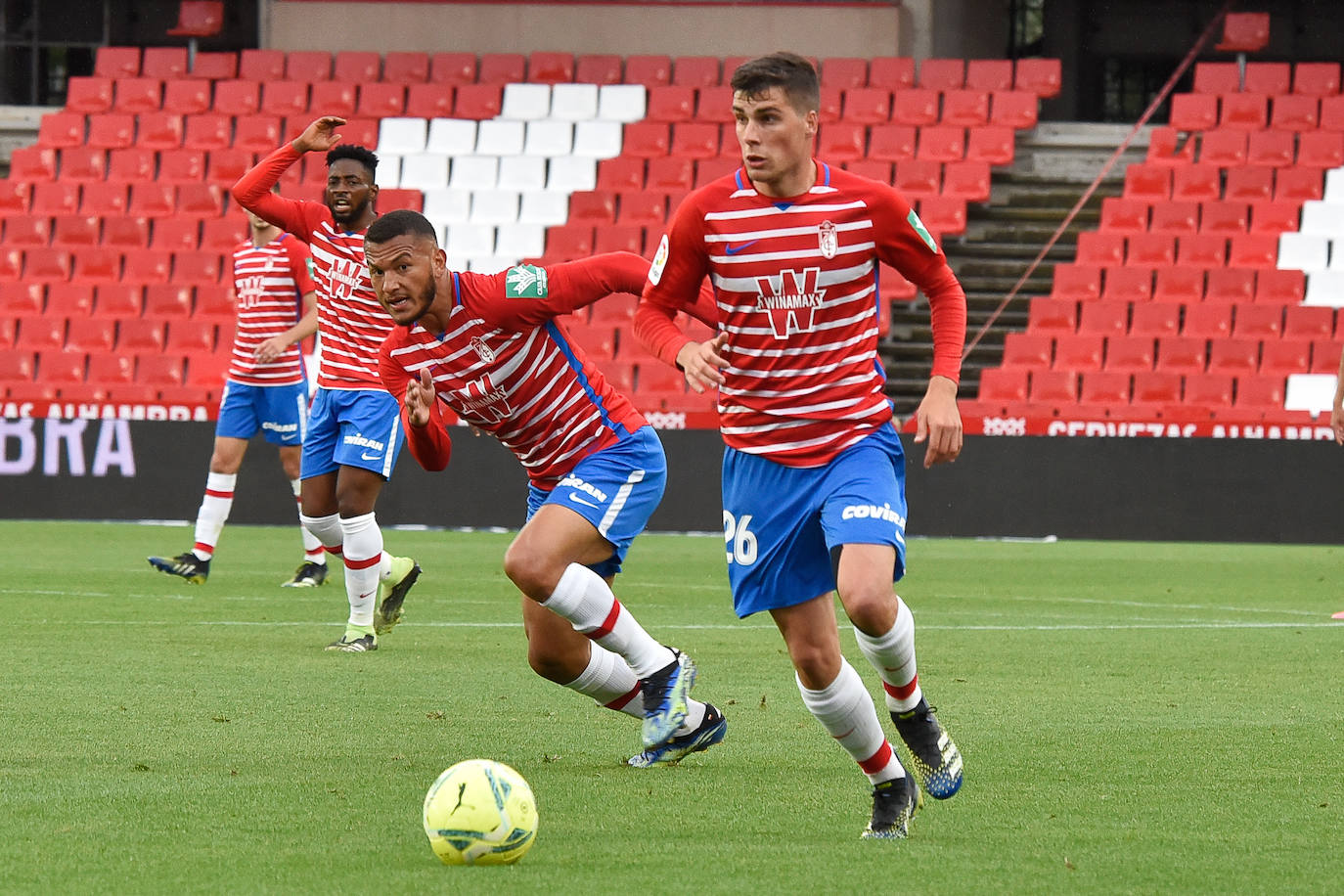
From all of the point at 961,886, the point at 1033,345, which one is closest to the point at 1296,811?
the point at 961,886

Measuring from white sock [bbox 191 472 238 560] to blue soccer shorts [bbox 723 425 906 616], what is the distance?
22.8 feet

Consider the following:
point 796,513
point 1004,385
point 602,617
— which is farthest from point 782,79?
point 1004,385

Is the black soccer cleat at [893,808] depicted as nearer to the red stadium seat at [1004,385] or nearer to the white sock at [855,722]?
the white sock at [855,722]

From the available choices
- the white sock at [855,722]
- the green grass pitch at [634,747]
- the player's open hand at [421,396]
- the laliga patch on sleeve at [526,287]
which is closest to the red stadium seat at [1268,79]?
the green grass pitch at [634,747]

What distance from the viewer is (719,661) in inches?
323

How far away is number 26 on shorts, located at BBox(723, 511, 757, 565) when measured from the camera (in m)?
4.87

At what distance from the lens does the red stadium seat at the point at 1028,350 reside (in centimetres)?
1803

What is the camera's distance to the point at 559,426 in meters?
5.96

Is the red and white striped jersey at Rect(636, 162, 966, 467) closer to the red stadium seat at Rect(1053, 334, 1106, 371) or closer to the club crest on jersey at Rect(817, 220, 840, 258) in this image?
the club crest on jersey at Rect(817, 220, 840, 258)

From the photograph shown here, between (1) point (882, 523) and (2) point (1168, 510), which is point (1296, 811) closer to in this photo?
(1) point (882, 523)

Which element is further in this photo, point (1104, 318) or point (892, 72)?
point (892, 72)

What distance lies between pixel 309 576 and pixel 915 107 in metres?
11.6

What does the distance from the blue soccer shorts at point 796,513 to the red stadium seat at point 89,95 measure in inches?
754

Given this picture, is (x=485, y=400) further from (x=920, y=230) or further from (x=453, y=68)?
(x=453, y=68)
